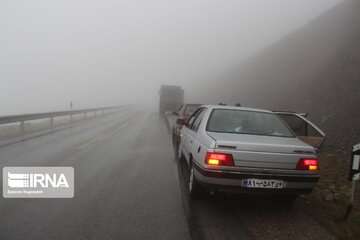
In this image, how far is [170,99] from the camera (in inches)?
1341

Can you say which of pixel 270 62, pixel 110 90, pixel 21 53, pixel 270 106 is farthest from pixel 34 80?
pixel 270 106

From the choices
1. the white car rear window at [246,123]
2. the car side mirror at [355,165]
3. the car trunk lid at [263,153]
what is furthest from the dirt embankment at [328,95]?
the white car rear window at [246,123]

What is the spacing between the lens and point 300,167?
441cm

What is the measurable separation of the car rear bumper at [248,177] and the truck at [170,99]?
2917cm

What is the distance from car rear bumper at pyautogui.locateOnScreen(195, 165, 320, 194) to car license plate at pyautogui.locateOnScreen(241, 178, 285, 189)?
5 cm

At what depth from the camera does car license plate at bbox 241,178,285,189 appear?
4.27 metres

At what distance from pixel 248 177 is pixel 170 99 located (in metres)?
30.1

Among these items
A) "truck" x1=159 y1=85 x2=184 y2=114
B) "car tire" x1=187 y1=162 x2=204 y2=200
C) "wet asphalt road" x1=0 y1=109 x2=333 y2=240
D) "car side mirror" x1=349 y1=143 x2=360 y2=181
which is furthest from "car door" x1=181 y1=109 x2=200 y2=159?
"truck" x1=159 y1=85 x2=184 y2=114

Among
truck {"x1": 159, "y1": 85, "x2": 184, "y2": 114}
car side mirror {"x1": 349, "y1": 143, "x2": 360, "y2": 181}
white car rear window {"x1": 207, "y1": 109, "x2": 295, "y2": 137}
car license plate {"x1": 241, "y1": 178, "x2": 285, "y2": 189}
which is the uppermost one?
white car rear window {"x1": 207, "y1": 109, "x2": 295, "y2": 137}

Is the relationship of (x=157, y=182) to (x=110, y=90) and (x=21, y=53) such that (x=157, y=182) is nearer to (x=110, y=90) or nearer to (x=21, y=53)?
(x=110, y=90)

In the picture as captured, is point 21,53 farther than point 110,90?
Yes

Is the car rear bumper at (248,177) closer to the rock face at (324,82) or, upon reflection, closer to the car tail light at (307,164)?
the car tail light at (307,164)

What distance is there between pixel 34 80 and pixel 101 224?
446 feet

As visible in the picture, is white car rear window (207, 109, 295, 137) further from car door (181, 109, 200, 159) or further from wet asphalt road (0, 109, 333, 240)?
wet asphalt road (0, 109, 333, 240)
